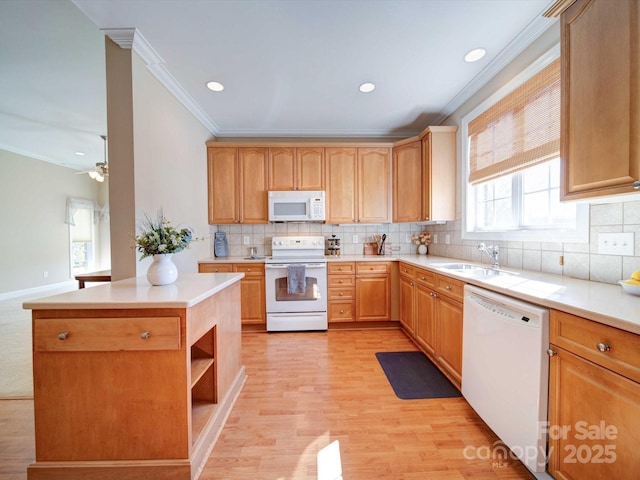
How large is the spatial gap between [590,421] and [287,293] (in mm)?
2595

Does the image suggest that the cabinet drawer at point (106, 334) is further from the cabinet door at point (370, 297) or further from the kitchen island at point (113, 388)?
the cabinet door at point (370, 297)

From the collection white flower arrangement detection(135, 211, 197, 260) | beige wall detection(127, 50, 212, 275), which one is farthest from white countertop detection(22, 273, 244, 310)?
beige wall detection(127, 50, 212, 275)

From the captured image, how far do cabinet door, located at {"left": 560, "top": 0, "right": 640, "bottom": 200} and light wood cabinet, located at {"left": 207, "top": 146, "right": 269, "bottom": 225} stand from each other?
297 centimetres

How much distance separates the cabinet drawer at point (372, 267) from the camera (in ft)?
10.4

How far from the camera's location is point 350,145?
343 centimetres

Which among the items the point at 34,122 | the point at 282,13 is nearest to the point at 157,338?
the point at 282,13

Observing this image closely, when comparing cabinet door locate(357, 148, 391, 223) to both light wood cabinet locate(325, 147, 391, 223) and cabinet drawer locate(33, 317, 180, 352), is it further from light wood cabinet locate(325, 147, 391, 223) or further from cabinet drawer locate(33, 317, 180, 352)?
cabinet drawer locate(33, 317, 180, 352)

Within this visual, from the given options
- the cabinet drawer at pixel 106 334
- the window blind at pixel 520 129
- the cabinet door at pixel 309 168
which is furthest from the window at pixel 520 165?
the cabinet drawer at pixel 106 334

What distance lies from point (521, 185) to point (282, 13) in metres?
2.28

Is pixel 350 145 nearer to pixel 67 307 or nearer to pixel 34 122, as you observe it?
pixel 67 307

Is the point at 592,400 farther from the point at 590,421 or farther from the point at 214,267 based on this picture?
the point at 214,267

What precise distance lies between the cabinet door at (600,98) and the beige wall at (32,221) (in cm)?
818

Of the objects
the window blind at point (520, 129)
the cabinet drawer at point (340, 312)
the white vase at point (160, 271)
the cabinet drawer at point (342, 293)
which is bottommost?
the cabinet drawer at point (340, 312)

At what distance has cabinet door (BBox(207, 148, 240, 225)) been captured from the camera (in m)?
3.40
